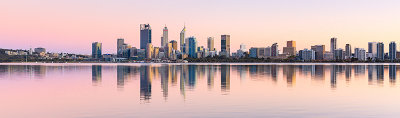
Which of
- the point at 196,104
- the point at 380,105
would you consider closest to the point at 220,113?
the point at 196,104

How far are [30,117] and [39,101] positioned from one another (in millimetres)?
8953

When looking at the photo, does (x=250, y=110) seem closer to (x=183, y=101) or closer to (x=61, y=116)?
(x=183, y=101)

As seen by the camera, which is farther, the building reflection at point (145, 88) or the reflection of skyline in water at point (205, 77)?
the reflection of skyline in water at point (205, 77)

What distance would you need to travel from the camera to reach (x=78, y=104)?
2853 cm

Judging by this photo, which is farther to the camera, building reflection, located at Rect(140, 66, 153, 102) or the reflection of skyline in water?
the reflection of skyline in water

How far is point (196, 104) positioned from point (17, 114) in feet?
40.2

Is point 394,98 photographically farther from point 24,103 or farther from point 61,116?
point 24,103

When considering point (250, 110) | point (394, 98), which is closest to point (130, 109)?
point (250, 110)

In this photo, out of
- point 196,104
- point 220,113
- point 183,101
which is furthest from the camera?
point 183,101

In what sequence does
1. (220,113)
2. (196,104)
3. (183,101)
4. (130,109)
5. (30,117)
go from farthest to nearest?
(183,101) → (196,104) → (130,109) → (220,113) → (30,117)

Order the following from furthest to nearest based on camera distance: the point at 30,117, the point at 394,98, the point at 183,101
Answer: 1. the point at 394,98
2. the point at 183,101
3. the point at 30,117

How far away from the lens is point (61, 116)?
2273 centimetres

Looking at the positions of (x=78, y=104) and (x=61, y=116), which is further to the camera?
(x=78, y=104)

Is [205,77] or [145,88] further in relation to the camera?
[205,77]
